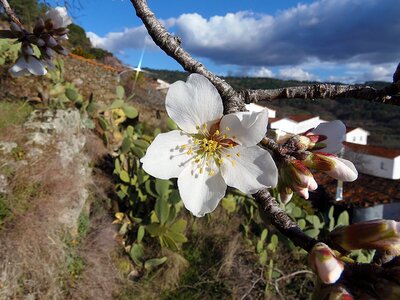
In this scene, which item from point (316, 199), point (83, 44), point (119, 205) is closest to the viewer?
point (119, 205)

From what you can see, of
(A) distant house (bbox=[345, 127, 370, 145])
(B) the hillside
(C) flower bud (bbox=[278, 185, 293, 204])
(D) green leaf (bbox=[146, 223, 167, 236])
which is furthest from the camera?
(B) the hillside

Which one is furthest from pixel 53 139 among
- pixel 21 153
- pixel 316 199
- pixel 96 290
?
pixel 316 199

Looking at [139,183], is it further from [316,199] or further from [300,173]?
[316,199]

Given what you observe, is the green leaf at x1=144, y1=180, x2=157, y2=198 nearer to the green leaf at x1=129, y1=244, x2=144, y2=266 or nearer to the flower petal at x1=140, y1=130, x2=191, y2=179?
the green leaf at x1=129, y1=244, x2=144, y2=266

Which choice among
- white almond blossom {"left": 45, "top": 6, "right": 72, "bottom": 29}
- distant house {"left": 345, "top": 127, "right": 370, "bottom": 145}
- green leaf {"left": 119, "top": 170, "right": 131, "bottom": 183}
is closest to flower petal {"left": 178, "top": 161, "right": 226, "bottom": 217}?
white almond blossom {"left": 45, "top": 6, "right": 72, "bottom": 29}

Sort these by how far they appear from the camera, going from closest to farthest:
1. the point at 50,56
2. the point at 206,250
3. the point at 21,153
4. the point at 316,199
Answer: the point at 50,56 → the point at 21,153 → the point at 206,250 → the point at 316,199

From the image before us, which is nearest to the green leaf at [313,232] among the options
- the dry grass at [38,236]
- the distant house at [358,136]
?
the dry grass at [38,236]
